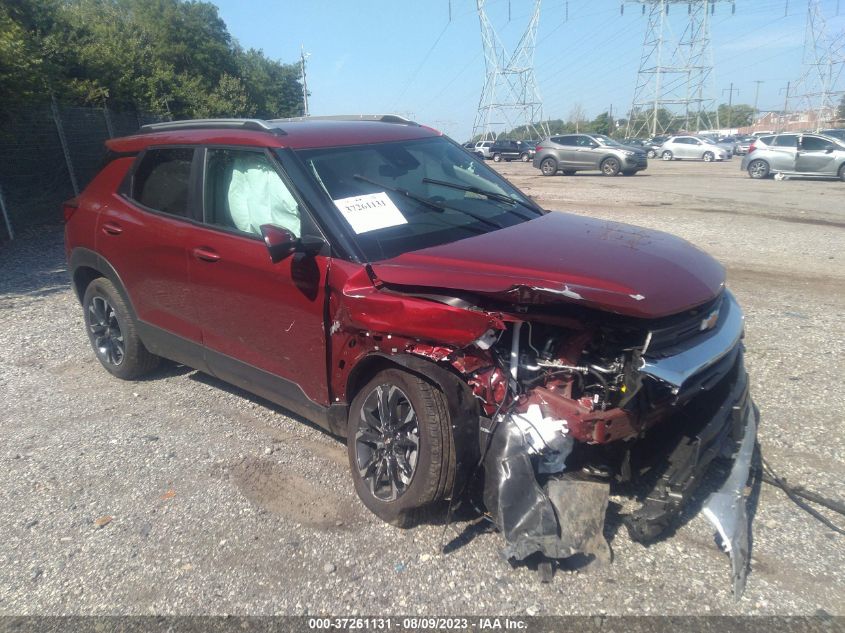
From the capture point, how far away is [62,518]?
→ 3.58 metres

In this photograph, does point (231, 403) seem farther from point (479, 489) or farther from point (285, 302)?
point (479, 489)

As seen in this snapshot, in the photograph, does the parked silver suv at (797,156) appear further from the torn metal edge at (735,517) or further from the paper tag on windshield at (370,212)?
the paper tag on windshield at (370,212)

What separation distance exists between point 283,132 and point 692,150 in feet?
138

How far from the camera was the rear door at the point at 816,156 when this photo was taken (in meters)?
22.0

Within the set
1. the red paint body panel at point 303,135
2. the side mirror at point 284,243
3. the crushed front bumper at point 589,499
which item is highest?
the red paint body panel at point 303,135

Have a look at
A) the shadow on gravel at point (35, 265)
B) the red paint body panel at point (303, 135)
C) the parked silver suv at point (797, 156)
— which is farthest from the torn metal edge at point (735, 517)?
the parked silver suv at point (797, 156)

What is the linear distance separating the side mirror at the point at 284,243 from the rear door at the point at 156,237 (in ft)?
3.67

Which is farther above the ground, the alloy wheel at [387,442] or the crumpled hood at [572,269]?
the crumpled hood at [572,269]

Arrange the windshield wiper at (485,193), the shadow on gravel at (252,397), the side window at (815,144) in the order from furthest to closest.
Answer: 1. the side window at (815,144)
2. the shadow on gravel at (252,397)
3. the windshield wiper at (485,193)

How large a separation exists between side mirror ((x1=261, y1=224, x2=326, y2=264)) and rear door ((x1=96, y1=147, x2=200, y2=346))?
1120 mm

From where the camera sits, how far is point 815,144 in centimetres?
2247

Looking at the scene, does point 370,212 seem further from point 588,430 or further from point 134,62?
point 134,62

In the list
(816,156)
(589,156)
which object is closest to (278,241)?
(816,156)

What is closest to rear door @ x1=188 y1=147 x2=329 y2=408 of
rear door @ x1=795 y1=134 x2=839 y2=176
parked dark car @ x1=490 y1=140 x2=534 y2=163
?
rear door @ x1=795 y1=134 x2=839 y2=176
